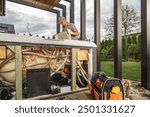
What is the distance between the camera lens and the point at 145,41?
2.38 m

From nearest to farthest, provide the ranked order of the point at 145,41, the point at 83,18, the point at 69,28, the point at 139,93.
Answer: the point at 139,93
the point at 145,41
the point at 69,28
the point at 83,18

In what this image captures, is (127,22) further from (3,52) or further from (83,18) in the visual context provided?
(3,52)

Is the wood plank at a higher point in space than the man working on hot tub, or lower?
lower

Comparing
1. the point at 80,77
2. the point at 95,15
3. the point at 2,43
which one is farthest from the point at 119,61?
the point at 2,43

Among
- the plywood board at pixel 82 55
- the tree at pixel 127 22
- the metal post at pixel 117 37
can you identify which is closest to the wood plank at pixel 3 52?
the plywood board at pixel 82 55

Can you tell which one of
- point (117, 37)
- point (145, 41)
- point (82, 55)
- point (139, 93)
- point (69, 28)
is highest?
point (69, 28)

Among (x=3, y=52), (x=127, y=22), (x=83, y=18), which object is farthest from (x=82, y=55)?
(x=127, y=22)

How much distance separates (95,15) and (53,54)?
1.92 m

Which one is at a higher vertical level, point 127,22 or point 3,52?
point 127,22

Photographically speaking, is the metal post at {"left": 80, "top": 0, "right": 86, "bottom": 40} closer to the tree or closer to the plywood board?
the tree

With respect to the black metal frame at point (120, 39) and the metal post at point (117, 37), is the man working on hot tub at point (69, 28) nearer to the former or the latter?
the black metal frame at point (120, 39)

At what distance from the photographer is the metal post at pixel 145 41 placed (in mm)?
2369

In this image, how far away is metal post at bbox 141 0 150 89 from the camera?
237 centimetres

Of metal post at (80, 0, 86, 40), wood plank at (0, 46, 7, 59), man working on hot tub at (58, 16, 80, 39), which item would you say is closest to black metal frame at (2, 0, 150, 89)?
man working on hot tub at (58, 16, 80, 39)
